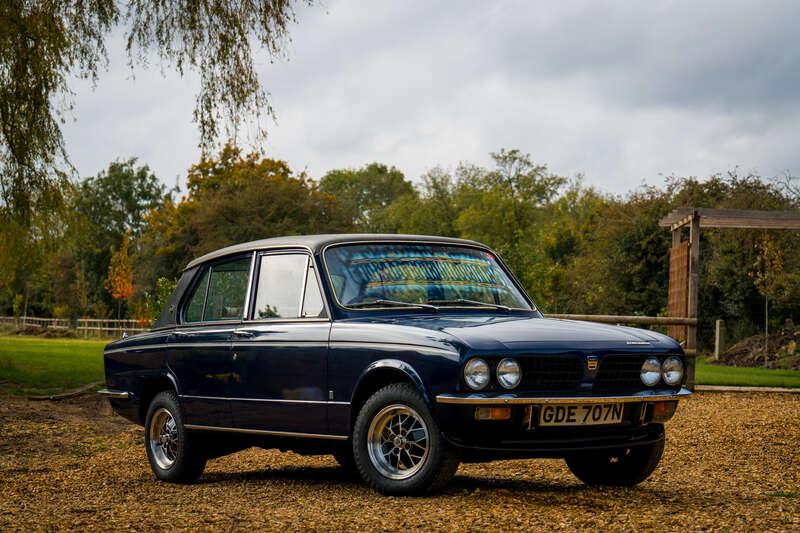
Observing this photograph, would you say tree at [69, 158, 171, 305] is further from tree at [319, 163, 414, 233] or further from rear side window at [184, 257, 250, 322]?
rear side window at [184, 257, 250, 322]

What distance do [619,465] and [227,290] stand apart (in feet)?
10.9

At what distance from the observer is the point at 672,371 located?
726 cm

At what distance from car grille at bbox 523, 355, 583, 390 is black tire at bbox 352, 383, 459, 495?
24.7 inches

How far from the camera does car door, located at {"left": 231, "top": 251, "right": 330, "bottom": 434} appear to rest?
7465 mm

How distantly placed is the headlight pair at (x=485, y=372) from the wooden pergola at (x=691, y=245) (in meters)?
12.0

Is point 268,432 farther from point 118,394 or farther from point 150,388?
point 118,394

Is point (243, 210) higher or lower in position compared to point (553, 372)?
higher

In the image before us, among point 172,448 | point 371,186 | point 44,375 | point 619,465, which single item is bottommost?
point 44,375

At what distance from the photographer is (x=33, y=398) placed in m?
17.8

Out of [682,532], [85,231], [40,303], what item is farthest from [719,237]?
[40,303]

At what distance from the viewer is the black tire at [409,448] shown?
658 centimetres

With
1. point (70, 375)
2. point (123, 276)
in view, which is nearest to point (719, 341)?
point (70, 375)

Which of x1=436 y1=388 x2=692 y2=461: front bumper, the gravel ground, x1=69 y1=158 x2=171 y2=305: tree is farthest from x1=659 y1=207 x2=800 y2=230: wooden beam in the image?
x1=69 y1=158 x2=171 y2=305: tree

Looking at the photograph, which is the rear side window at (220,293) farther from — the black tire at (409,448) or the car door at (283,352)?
the black tire at (409,448)
